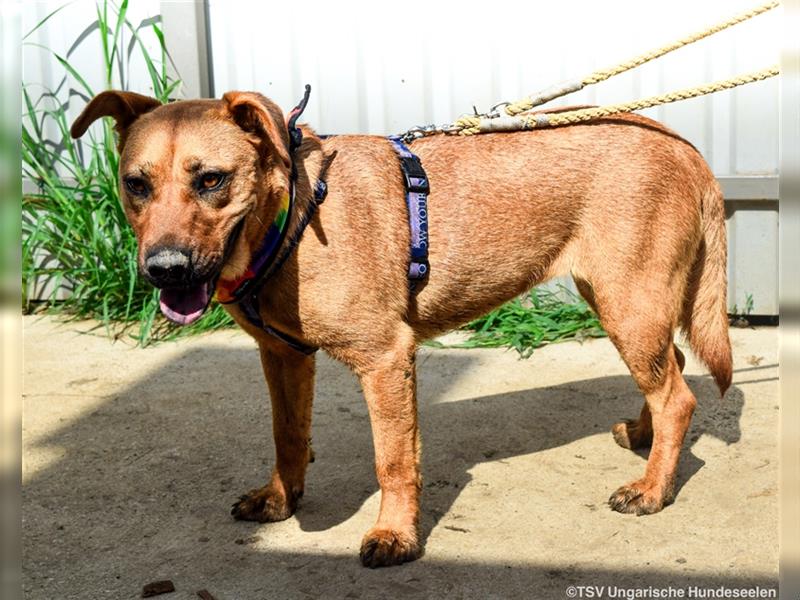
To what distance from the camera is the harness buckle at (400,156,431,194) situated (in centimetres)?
375

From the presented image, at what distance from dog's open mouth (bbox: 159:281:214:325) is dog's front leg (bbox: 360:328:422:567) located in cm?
67

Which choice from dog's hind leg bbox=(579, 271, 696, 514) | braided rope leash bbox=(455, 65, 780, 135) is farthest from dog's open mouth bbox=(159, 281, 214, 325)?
dog's hind leg bbox=(579, 271, 696, 514)

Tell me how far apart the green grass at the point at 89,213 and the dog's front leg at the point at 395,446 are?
301cm

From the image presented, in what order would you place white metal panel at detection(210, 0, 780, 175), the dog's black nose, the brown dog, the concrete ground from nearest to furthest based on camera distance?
1. the dog's black nose
2. the brown dog
3. the concrete ground
4. white metal panel at detection(210, 0, 780, 175)

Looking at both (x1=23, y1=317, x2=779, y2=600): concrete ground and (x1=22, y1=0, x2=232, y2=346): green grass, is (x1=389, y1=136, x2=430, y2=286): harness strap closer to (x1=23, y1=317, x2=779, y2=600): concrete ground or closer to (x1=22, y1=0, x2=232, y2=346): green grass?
(x1=23, y1=317, x2=779, y2=600): concrete ground

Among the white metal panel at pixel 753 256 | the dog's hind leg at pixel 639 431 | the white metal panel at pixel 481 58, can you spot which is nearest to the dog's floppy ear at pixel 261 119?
the dog's hind leg at pixel 639 431

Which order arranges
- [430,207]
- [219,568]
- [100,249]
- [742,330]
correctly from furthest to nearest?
[100,249]
[742,330]
[430,207]
[219,568]

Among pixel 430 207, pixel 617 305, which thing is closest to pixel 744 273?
pixel 617 305

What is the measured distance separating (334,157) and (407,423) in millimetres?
1003

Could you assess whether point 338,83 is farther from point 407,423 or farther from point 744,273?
point 407,423

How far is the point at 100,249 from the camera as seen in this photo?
21.5 ft

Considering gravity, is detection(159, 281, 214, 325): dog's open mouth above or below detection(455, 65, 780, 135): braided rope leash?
below

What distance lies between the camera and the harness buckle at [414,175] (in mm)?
3752

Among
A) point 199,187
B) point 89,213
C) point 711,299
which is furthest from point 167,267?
point 89,213
